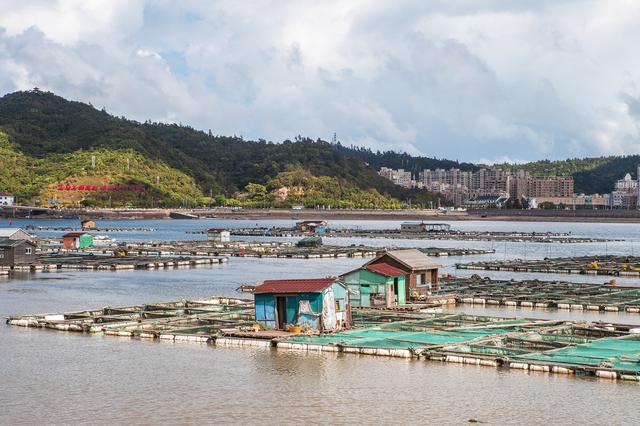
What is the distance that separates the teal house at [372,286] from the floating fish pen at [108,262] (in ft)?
89.8

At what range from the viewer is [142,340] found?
28.1m

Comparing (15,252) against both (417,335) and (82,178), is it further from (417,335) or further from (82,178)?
(82,178)

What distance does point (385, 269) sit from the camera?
118ft

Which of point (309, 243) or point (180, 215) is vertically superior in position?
point (180, 215)

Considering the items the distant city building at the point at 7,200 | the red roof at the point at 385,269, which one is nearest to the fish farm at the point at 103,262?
the red roof at the point at 385,269

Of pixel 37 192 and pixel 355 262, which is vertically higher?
pixel 37 192

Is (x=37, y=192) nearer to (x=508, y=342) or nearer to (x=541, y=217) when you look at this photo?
(x=541, y=217)

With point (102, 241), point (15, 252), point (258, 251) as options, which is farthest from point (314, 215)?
point (15, 252)

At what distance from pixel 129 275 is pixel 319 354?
32125 millimetres

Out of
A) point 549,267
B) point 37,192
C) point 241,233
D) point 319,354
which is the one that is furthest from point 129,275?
point 37,192

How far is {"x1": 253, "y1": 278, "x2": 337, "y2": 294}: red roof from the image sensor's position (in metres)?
27.7

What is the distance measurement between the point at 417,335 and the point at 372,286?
Answer: 7.71 m

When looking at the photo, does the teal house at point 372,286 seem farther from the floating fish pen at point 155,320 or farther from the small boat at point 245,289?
the small boat at point 245,289

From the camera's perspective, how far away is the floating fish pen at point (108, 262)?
58.9 m
